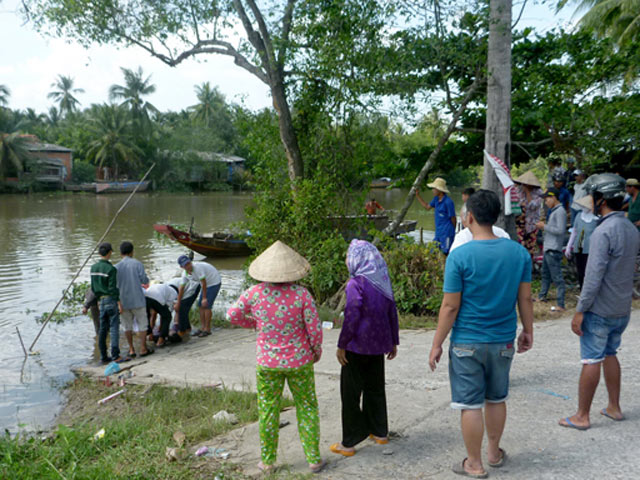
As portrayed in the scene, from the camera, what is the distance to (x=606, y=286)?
140 inches

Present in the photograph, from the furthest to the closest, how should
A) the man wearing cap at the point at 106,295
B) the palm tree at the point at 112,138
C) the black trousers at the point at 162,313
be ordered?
the palm tree at the point at 112,138 < the black trousers at the point at 162,313 < the man wearing cap at the point at 106,295

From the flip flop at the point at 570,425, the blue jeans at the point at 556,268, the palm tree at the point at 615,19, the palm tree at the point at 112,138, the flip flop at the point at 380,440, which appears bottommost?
the flip flop at the point at 380,440

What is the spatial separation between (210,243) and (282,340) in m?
15.3

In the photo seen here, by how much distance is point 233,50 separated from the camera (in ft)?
37.7

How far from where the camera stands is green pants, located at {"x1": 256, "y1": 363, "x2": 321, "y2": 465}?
3529 millimetres

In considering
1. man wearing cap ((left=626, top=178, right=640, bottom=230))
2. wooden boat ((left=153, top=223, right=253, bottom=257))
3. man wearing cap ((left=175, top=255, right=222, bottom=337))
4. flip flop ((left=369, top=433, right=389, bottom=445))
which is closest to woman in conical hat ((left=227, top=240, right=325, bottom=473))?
flip flop ((left=369, top=433, right=389, bottom=445))

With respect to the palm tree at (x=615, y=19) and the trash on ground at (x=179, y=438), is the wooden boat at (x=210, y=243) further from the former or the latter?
the palm tree at (x=615, y=19)

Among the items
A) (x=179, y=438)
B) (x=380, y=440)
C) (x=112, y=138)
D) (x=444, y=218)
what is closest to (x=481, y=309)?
(x=380, y=440)

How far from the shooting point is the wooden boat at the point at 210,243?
18109 mm

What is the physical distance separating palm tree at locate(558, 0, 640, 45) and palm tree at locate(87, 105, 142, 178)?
43553mm

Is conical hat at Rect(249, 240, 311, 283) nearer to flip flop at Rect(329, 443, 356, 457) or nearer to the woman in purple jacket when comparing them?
the woman in purple jacket

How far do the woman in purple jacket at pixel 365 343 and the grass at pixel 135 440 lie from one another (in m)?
0.88

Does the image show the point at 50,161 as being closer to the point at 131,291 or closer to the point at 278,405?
the point at 131,291

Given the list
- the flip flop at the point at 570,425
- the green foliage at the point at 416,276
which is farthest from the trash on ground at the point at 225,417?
the green foliage at the point at 416,276
